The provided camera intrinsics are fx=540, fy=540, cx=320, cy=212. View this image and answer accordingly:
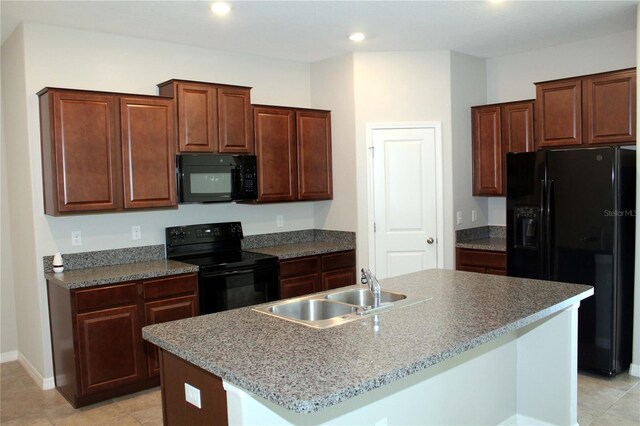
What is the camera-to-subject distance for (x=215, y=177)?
441cm

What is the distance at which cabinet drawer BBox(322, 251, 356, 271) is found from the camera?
4875 mm

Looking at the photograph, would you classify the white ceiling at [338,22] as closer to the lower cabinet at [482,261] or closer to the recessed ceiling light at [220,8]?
the recessed ceiling light at [220,8]

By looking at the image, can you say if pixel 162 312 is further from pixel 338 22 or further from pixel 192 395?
pixel 338 22

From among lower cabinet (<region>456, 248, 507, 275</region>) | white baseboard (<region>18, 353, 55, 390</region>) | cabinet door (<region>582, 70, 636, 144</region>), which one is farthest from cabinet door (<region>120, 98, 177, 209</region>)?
cabinet door (<region>582, 70, 636, 144</region>)

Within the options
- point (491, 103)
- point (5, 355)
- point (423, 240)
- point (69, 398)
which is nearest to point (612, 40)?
point (491, 103)

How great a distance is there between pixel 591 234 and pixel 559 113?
44.9 inches

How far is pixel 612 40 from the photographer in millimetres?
4625

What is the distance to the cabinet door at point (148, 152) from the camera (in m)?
3.94

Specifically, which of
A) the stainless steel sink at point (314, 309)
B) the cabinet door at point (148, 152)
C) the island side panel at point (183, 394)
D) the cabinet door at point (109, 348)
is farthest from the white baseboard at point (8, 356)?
the stainless steel sink at point (314, 309)

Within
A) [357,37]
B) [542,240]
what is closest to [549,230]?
[542,240]

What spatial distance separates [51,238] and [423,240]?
3137 millimetres

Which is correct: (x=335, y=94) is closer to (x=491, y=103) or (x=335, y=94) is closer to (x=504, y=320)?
(x=491, y=103)

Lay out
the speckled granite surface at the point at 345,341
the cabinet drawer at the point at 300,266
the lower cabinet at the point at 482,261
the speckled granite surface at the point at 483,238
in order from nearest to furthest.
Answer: the speckled granite surface at the point at 345,341 → the cabinet drawer at the point at 300,266 → the lower cabinet at the point at 482,261 → the speckled granite surface at the point at 483,238

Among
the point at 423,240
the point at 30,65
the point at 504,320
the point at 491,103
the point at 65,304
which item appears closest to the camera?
the point at 504,320
